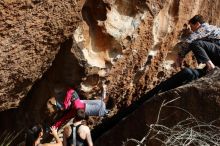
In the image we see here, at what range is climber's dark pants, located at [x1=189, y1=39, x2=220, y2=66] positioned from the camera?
774 centimetres

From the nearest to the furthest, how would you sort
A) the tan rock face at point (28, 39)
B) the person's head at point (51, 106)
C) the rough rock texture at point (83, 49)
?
the tan rock face at point (28, 39)
the rough rock texture at point (83, 49)
the person's head at point (51, 106)

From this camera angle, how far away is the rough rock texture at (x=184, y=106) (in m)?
6.79

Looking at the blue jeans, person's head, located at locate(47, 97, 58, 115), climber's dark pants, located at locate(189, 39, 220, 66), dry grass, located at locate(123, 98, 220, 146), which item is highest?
climber's dark pants, located at locate(189, 39, 220, 66)

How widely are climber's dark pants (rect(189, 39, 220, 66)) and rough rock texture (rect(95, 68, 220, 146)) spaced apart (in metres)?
0.49

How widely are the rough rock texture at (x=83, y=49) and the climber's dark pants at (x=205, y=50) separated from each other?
1.01 meters

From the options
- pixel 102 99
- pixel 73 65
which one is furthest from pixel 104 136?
pixel 73 65

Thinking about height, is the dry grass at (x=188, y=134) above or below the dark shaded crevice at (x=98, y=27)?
below

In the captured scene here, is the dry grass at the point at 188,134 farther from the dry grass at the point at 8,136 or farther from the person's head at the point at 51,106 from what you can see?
the dry grass at the point at 8,136

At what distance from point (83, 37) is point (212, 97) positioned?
2173 mm

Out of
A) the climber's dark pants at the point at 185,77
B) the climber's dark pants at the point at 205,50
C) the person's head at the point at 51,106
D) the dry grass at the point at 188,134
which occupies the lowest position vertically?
the person's head at the point at 51,106

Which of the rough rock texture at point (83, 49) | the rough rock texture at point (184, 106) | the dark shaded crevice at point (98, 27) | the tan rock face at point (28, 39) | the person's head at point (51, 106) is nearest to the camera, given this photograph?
the rough rock texture at point (184, 106)

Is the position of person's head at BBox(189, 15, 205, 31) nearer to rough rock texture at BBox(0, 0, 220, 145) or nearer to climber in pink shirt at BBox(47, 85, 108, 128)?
rough rock texture at BBox(0, 0, 220, 145)

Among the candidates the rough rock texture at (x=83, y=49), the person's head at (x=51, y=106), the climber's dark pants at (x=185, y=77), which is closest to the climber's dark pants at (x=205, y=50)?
the climber's dark pants at (x=185, y=77)

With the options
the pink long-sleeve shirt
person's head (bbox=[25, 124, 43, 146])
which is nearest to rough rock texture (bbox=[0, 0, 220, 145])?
the pink long-sleeve shirt
